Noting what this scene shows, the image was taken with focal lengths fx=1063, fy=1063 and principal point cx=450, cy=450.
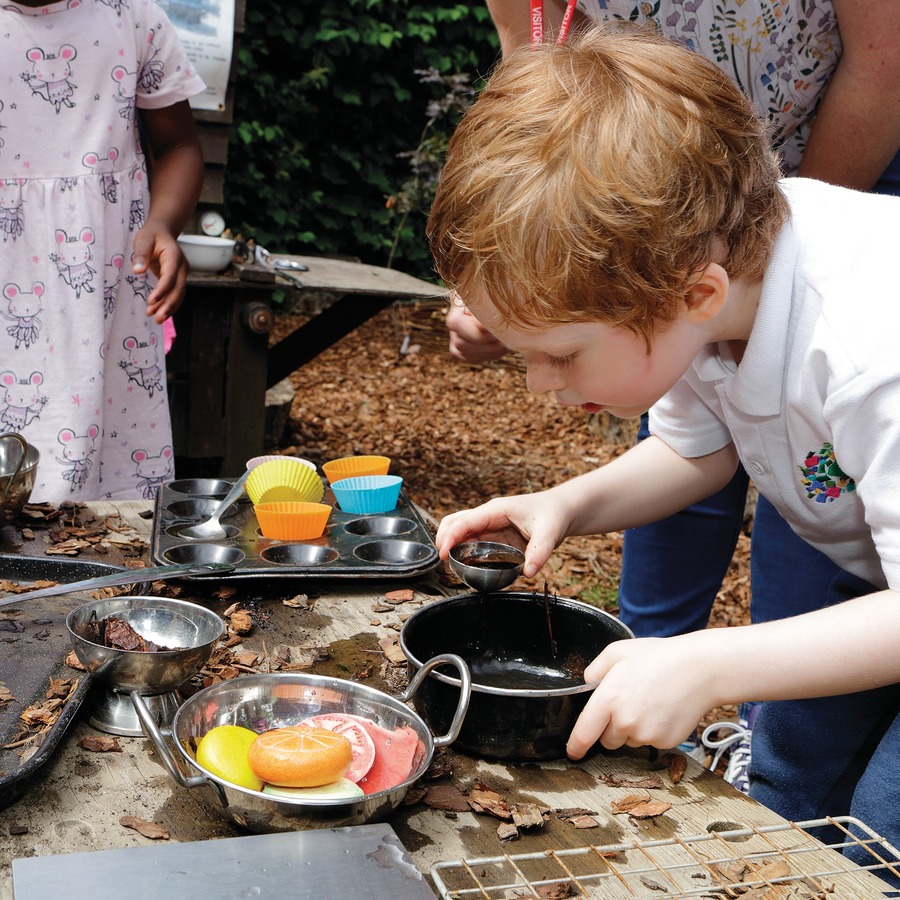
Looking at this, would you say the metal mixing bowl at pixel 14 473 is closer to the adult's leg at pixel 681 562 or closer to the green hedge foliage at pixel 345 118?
the adult's leg at pixel 681 562

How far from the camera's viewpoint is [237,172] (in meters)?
6.94

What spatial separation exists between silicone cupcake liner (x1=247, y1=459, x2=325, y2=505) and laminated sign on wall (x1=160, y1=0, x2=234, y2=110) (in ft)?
9.53

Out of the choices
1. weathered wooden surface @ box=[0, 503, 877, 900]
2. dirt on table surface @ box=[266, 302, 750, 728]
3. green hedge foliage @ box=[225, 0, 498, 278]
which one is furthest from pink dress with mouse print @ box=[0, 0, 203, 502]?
green hedge foliage @ box=[225, 0, 498, 278]

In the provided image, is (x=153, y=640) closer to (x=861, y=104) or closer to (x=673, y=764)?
(x=673, y=764)

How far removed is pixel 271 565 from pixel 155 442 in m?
1.19

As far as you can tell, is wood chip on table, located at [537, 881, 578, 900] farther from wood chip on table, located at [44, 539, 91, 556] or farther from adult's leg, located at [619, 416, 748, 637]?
adult's leg, located at [619, 416, 748, 637]

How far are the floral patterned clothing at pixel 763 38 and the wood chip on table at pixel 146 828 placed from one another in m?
1.38

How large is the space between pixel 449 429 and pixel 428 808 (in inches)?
192

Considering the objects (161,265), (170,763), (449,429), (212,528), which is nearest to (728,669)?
(170,763)

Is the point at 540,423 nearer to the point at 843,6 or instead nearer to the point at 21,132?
the point at 21,132

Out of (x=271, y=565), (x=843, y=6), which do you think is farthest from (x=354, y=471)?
(x=843, y=6)

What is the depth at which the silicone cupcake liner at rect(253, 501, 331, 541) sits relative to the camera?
1.67 meters

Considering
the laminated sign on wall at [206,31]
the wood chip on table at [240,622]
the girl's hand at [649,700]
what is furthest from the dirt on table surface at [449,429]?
the girl's hand at [649,700]

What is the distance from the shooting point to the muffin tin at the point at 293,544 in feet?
5.12
